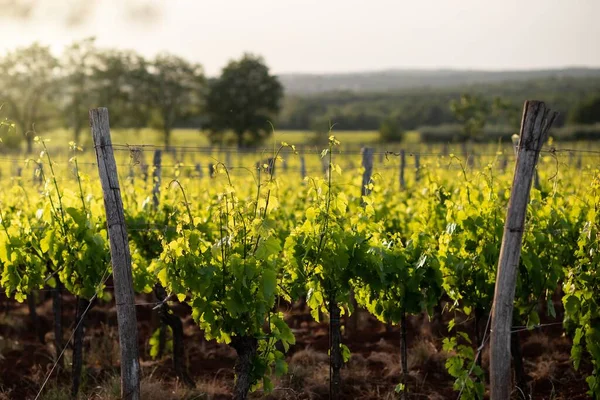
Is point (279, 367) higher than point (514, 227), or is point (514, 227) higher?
point (514, 227)

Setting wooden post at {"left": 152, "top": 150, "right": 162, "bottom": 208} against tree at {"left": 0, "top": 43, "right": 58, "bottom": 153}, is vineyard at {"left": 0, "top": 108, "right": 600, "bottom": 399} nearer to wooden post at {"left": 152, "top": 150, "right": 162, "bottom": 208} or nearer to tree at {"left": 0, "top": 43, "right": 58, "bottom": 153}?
wooden post at {"left": 152, "top": 150, "right": 162, "bottom": 208}

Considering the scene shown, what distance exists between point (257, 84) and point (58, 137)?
17.6 metres

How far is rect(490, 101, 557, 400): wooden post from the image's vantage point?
448cm

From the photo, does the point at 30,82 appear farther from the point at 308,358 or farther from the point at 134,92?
the point at 308,358

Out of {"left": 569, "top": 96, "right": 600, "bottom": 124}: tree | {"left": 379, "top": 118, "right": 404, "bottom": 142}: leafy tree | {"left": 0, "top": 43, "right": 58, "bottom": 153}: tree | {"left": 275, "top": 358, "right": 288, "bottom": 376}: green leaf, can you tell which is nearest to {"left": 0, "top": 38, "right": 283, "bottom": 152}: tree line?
{"left": 0, "top": 43, "right": 58, "bottom": 153}: tree

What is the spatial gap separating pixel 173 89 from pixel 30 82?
11300 millimetres

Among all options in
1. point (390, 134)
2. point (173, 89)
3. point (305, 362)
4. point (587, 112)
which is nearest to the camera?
point (305, 362)

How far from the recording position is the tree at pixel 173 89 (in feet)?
198

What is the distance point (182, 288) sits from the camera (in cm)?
490

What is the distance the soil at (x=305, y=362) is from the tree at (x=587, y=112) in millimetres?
79056

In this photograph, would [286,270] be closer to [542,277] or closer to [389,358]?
[542,277]

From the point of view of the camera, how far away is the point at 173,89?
61125mm

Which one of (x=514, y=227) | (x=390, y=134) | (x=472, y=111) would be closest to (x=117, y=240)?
(x=514, y=227)

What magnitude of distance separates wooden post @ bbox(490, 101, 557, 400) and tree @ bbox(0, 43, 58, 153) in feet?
184
